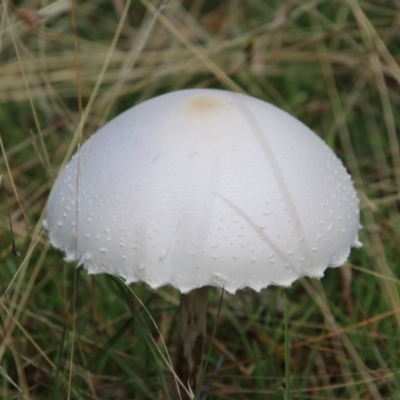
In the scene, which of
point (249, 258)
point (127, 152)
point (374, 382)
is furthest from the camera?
point (374, 382)

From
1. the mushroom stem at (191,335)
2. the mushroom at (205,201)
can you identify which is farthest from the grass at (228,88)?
the mushroom at (205,201)

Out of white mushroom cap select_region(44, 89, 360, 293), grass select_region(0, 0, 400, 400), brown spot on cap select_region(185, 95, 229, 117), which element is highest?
brown spot on cap select_region(185, 95, 229, 117)

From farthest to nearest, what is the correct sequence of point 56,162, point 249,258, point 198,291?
point 56,162 → point 198,291 → point 249,258

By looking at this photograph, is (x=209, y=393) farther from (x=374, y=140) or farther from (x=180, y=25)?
(x=180, y=25)

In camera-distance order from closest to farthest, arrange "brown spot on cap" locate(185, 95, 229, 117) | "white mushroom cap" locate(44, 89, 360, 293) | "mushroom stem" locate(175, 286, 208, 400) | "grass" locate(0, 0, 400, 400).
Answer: "white mushroom cap" locate(44, 89, 360, 293) → "brown spot on cap" locate(185, 95, 229, 117) → "mushroom stem" locate(175, 286, 208, 400) → "grass" locate(0, 0, 400, 400)

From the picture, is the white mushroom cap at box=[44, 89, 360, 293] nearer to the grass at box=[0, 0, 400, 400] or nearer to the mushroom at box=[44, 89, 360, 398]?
the mushroom at box=[44, 89, 360, 398]

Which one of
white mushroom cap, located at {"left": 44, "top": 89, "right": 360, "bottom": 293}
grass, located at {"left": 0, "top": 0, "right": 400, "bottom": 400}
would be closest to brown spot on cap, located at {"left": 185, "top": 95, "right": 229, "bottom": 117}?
white mushroom cap, located at {"left": 44, "top": 89, "right": 360, "bottom": 293}

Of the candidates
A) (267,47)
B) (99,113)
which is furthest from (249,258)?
(267,47)
